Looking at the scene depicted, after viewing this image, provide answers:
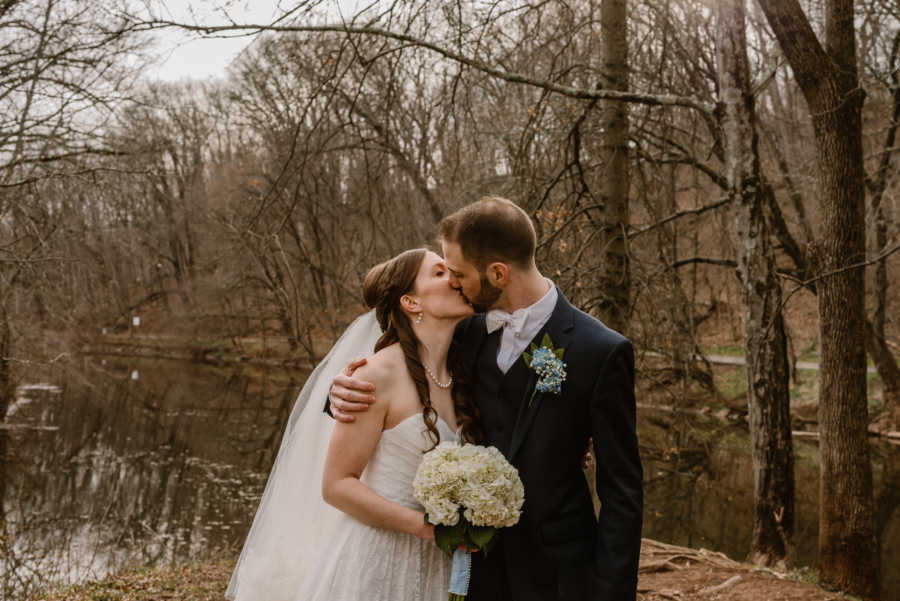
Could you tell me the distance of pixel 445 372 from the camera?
2947mm

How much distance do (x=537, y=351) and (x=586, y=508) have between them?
0.59 meters

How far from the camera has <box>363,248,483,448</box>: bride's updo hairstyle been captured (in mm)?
2783

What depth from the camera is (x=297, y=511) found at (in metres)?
3.04

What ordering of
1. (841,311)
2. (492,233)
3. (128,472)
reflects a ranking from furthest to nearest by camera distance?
1. (128,472)
2. (841,311)
3. (492,233)

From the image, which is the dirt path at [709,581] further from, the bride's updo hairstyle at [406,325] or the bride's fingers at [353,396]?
the bride's fingers at [353,396]

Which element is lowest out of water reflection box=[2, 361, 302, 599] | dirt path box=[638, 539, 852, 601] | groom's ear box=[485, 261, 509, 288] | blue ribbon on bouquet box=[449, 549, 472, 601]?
water reflection box=[2, 361, 302, 599]

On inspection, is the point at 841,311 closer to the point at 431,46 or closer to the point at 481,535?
the point at 431,46

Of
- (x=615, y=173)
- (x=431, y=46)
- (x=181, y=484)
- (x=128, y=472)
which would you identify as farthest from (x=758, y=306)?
(x=128, y=472)

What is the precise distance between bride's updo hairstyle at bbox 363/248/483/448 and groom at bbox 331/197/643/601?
0.06 meters

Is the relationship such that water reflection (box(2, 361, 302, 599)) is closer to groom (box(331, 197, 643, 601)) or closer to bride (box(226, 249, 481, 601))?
bride (box(226, 249, 481, 601))

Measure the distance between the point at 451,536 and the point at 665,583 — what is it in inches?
153

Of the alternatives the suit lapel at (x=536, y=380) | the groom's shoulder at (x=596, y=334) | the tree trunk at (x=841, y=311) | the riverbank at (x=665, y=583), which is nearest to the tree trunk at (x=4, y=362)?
the riverbank at (x=665, y=583)

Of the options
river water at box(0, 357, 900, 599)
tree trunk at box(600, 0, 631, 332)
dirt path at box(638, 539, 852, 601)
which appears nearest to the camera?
dirt path at box(638, 539, 852, 601)

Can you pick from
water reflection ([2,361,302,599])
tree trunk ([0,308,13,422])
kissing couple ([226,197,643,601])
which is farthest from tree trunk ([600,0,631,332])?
water reflection ([2,361,302,599])
